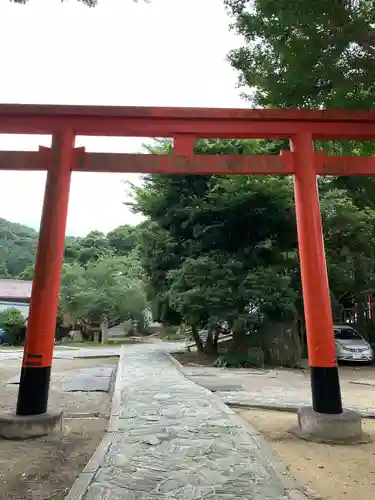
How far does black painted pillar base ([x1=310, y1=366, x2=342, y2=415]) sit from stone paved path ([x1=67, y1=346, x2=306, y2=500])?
1.03 metres

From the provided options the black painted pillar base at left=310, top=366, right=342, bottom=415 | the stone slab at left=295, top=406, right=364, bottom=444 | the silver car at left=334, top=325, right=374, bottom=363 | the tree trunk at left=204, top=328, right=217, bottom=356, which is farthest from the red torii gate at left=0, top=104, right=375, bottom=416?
the tree trunk at left=204, top=328, right=217, bottom=356

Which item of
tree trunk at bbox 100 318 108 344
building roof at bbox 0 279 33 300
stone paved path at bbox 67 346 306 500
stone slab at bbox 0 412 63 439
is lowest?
stone paved path at bbox 67 346 306 500

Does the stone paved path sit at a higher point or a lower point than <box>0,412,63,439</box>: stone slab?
lower

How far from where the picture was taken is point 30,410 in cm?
575

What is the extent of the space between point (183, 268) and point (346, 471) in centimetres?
1007

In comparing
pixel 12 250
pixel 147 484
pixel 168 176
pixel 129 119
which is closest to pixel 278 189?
pixel 168 176

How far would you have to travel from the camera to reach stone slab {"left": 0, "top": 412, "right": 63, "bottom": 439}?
18.0ft

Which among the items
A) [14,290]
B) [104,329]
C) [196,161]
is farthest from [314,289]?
[14,290]

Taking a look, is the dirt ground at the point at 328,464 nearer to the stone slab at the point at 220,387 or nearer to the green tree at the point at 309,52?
the stone slab at the point at 220,387

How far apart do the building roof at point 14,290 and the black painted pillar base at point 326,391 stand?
1347 inches

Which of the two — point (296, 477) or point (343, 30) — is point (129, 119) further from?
point (296, 477)

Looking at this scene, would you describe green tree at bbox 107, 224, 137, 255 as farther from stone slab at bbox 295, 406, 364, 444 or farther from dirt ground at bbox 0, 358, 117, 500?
stone slab at bbox 295, 406, 364, 444

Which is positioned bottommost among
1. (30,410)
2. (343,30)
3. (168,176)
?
(30,410)

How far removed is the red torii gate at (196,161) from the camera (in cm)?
599
